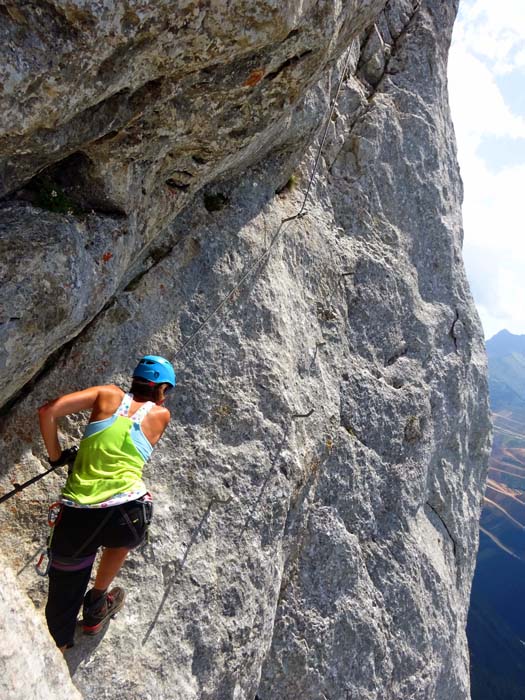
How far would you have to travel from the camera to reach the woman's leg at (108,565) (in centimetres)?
530

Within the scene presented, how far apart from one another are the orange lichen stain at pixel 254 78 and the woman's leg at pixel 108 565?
17.9ft

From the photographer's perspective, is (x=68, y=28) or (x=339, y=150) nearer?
(x=68, y=28)

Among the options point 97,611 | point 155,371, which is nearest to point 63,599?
point 97,611

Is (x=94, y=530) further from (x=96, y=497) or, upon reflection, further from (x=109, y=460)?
(x=109, y=460)

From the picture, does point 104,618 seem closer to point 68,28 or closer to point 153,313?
point 153,313

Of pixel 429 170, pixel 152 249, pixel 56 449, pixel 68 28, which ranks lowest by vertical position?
pixel 56 449

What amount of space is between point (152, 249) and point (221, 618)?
548cm

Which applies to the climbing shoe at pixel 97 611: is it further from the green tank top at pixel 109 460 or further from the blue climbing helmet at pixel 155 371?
the blue climbing helmet at pixel 155 371

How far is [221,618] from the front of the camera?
22.2ft

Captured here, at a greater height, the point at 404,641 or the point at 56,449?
the point at 56,449

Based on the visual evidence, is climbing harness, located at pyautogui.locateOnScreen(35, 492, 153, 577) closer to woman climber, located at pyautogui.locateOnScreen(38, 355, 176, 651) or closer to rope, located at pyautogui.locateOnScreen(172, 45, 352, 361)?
woman climber, located at pyautogui.locateOnScreen(38, 355, 176, 651)

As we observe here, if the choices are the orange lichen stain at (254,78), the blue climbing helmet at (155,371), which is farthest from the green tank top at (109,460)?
the orange lichen stain at (254,78)

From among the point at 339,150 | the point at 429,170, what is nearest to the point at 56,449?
the point at 339,150

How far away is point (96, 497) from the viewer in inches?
186
